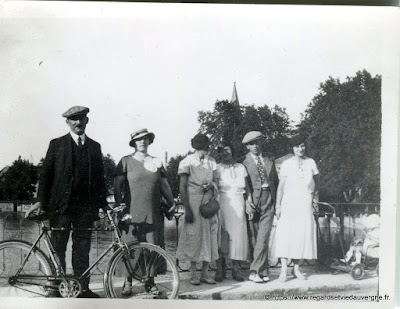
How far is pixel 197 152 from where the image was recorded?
3.25m

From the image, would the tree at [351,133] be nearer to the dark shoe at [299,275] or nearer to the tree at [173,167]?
the dark shoe at [299,275]

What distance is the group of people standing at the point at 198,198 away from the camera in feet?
10.6

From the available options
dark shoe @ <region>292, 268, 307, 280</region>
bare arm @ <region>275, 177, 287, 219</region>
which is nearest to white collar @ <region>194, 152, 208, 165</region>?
bare arm @ <region>275, 177, 287, 219</region>

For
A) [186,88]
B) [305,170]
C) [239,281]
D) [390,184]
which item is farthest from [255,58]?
[239,281]

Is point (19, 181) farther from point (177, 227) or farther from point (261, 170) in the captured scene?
point (261, 170)

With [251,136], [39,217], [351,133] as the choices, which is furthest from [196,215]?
[351,133]

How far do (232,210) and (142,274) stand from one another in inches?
25.3

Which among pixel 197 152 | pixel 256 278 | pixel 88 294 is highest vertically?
pixel 197 152

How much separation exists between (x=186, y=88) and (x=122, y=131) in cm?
45

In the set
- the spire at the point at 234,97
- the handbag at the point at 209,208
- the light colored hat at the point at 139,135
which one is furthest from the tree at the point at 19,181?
the spire at the point at 234,97

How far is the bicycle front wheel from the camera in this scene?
127 inches

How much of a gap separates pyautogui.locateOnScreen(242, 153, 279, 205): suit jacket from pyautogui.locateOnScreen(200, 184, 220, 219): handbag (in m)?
0.24

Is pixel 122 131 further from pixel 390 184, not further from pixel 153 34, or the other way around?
pixel 390 184

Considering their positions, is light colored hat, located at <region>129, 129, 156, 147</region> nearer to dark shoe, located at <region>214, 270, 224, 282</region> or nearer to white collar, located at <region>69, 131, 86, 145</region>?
white collar, located at <region>69, 131, 86, 145</region>
